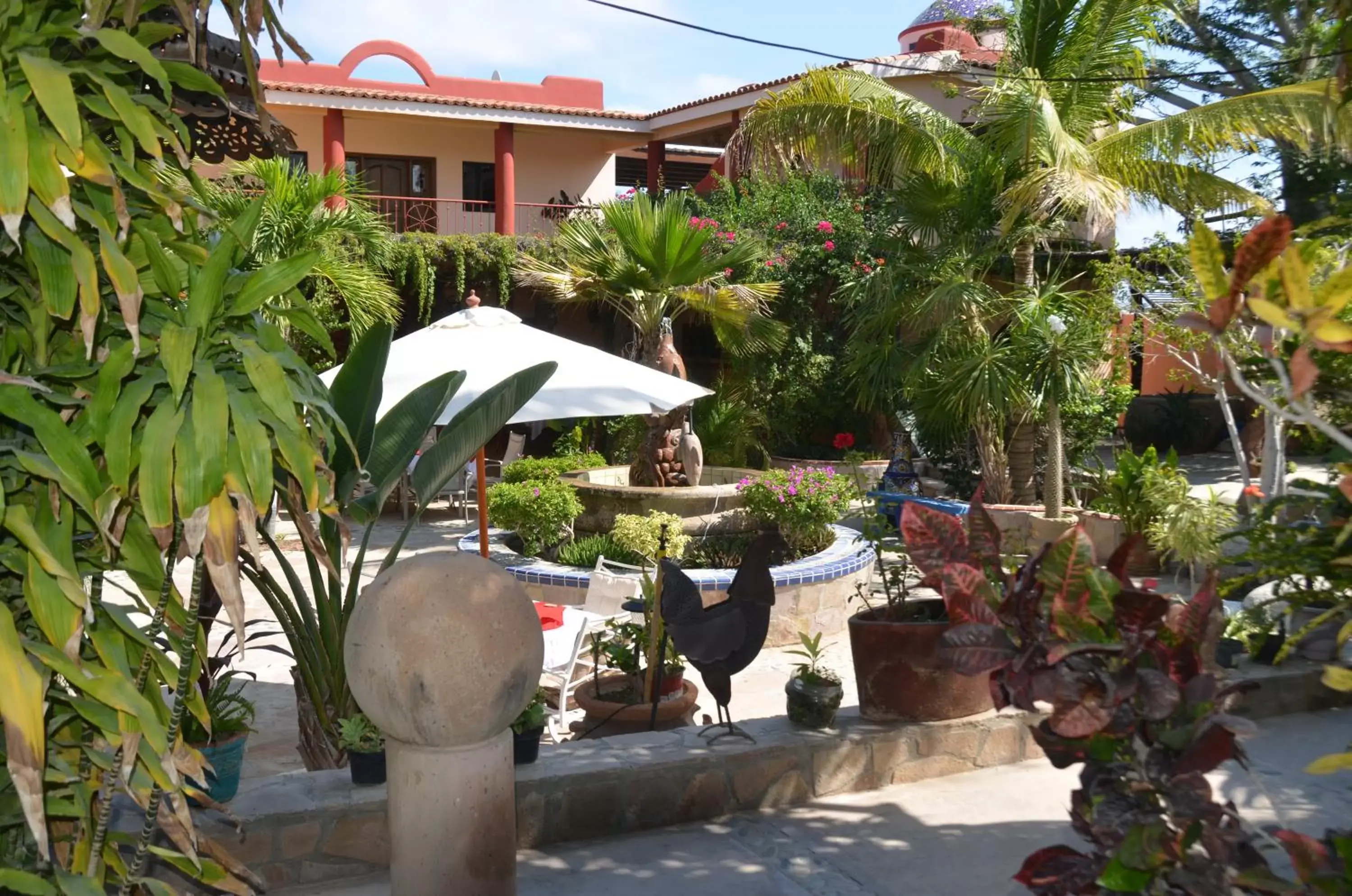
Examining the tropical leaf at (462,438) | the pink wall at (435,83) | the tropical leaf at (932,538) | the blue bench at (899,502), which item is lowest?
the blue bench at (899,502)

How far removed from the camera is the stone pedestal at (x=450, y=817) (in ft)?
11.4

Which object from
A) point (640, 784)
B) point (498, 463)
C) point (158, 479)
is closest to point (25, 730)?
point (158, 479)

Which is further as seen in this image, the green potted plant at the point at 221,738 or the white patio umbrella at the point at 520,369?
the white patio umbrella at the point at 520,369

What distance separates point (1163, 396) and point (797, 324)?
347 inches

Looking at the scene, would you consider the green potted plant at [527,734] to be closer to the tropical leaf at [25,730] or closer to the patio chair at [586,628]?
the patio chair at [586,628]

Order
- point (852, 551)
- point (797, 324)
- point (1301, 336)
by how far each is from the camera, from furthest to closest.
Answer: point (797, 324), point (852, 551), point (1301, 336)

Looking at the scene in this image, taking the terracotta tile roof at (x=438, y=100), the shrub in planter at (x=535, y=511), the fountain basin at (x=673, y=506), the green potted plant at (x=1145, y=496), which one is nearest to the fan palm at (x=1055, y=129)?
the green potted plant at (x=1145, y=496)

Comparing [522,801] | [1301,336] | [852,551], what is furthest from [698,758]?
[852,551]

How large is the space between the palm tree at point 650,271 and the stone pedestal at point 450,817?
28.9 ft

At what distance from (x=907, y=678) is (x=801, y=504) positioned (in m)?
4.74

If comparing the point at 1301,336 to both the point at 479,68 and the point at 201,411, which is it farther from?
the point at 479,68

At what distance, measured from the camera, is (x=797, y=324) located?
1683 centimetres

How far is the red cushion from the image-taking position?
697cm

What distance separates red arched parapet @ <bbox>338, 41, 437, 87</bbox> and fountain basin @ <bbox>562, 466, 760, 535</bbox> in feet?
40.3
